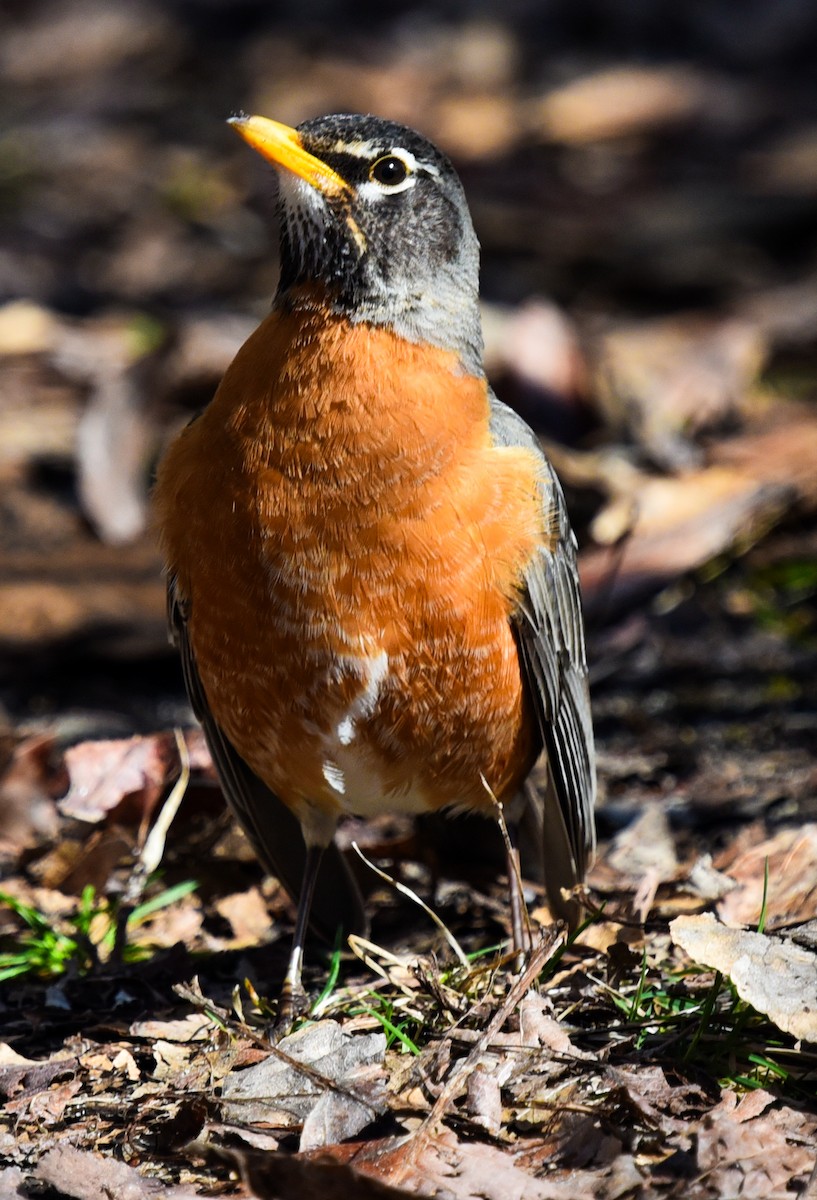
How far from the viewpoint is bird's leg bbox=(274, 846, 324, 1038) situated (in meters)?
3.96

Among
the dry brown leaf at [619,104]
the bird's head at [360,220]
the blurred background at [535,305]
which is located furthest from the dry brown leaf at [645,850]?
the dry brown leaf at [619,104]

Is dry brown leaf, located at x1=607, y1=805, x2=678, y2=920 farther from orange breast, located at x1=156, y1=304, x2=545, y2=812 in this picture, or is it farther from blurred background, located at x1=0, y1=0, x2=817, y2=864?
orange breast, located at x1=156, y1=304, x2=545, y2=812

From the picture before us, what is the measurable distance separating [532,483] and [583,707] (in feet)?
2.68

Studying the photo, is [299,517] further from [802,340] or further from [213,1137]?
[802,340]

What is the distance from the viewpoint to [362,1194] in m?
2.85

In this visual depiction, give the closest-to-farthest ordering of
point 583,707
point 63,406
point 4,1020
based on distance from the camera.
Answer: point 4,1020 < point 583,707 < point 63,406

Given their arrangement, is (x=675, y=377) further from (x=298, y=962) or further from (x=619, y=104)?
(x=298, y=962)

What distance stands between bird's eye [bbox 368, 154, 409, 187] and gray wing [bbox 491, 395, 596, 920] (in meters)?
0.70

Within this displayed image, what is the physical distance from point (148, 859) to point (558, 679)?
1.37 m

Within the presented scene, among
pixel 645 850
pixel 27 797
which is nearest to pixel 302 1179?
pixel 645 850

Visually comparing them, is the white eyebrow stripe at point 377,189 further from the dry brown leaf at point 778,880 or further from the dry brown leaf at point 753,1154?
the dry brown leaf at point 753,1154

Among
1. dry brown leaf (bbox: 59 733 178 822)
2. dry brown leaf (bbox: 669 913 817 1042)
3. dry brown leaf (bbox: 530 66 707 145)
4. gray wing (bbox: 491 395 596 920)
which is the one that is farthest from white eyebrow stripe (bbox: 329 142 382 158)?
dry brown leaf (bbox: 530 66 707 145)

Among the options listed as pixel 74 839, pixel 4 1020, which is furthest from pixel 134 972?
pixel 74 839

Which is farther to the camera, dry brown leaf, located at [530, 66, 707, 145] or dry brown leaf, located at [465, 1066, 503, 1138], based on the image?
dry brown leaf, located at [530, 66, 707, 145]
